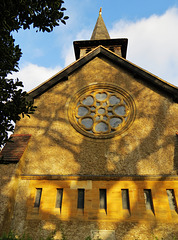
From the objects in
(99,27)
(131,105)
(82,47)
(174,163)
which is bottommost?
(174,163)

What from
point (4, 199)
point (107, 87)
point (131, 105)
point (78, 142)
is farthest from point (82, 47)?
point (4, 199)

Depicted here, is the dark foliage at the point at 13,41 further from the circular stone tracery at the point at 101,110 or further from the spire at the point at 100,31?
the spire at the point at 100,31

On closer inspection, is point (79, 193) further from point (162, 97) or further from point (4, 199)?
point (162, 97)

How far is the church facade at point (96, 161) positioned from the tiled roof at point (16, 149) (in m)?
0.03

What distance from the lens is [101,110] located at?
877 centimetres

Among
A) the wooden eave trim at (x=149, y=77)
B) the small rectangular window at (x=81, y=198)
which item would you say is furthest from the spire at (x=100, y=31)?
the small rectangular window at (x=81, y=198)

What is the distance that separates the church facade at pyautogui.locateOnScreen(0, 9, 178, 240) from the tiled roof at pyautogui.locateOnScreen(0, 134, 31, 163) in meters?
0.03

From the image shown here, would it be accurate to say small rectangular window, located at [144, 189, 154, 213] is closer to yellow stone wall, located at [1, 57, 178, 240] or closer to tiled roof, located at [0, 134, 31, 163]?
yellow stone wall, located at [1, 57, 178, 240]

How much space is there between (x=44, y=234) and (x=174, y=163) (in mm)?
4406

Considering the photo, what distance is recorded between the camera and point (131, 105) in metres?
8.52

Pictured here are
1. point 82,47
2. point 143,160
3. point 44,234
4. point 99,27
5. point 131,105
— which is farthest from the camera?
point 99,27

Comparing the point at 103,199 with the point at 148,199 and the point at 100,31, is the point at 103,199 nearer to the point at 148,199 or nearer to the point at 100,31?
the point at 148,199

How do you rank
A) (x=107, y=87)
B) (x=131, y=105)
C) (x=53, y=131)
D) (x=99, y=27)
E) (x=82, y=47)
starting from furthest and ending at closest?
1. (x=99, y=27)
2. (x=82, y=47)
3. (x=107, y=87)
4. (x=131, y=105)
5. (x=53, y=131)

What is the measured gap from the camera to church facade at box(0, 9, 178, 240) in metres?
5.75
